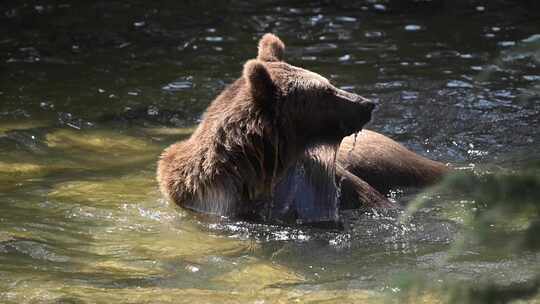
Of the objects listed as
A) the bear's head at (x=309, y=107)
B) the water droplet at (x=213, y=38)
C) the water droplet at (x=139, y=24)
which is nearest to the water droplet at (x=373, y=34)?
the water droplet at (x=213, y=38)

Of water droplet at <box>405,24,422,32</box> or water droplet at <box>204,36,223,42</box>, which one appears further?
water droplet at <box>405,24,422,32</box>

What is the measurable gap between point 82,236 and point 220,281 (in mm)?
1467

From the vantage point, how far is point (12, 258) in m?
5.61

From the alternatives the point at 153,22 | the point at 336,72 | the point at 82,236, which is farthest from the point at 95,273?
the point at 153,22

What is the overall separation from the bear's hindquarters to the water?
15.4 inches

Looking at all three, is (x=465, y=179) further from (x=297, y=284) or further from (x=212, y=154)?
(x=212, y=154)

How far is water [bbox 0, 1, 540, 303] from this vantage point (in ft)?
17.3

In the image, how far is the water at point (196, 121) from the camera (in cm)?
527

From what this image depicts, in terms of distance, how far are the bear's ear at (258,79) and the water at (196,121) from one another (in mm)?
1054

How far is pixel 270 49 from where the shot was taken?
712 cm

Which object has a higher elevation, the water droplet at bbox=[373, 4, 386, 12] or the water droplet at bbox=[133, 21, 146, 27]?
the water droplet at bbox=[373, 4, 386, 12]

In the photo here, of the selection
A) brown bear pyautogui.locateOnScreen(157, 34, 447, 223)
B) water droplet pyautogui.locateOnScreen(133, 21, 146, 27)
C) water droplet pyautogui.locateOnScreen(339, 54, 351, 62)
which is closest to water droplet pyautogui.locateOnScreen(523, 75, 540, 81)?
water droplet pyautogui.locateOnScreen(339, 54, 351, 62)

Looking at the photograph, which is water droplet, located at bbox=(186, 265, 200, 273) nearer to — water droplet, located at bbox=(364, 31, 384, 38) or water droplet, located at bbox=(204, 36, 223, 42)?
water droplet, located at bbox=(204, 36, 223, 42)

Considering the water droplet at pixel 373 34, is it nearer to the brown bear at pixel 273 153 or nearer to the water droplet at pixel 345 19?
the water droplet at pixel 345 19
